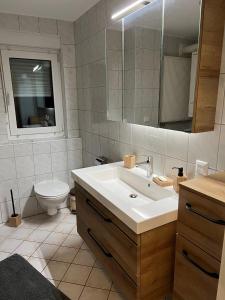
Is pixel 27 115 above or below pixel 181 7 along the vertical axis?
below

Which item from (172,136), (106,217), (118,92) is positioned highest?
(118,92)

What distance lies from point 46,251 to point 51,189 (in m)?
0.66

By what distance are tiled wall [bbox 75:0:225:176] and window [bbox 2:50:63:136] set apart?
0.33 meters

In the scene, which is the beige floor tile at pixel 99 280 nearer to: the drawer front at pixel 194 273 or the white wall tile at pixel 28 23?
the drawer front at pixel 194 273

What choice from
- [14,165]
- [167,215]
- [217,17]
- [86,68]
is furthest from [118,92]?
[14,165]

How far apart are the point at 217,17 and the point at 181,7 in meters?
0.27

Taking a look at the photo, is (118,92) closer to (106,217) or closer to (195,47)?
(195,47)

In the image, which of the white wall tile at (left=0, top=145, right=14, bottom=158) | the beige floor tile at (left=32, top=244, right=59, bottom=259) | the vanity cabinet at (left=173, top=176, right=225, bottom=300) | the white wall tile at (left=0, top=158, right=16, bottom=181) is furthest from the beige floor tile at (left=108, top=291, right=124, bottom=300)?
the white wall tile at (left=0, top=145, right=14, bottom=158)

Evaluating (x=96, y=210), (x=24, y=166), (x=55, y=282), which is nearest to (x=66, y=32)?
(x=24, y=166)

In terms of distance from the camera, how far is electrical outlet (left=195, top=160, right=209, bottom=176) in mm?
1325

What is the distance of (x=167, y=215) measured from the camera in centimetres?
121

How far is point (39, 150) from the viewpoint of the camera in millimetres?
2727

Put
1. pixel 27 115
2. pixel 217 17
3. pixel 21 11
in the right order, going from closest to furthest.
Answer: pixel 217 17 → pixel 21 11 → pixel 27 115

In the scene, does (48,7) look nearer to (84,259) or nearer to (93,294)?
(84,259)
